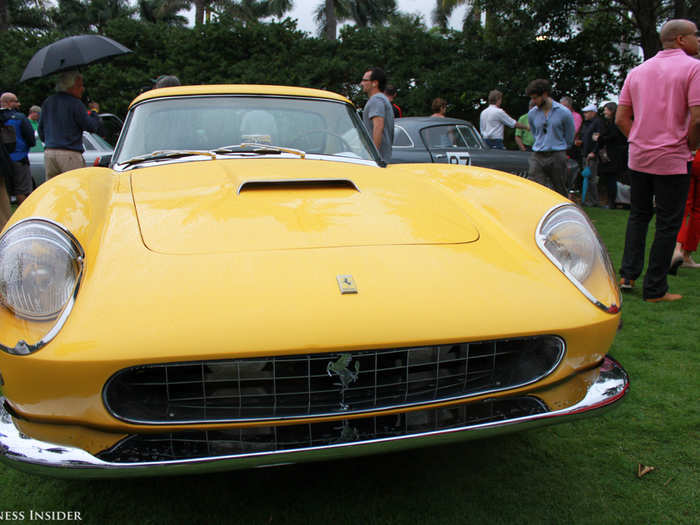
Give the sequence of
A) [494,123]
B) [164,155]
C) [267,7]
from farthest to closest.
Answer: [267,7] → [494,123] → [164,155]

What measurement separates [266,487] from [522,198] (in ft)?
4.50

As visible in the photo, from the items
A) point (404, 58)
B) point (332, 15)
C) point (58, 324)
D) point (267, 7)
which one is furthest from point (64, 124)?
point (267, 7)

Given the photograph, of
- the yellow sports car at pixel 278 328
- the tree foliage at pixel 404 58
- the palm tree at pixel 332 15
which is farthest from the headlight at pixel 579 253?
the palm tree at pixel 332 15

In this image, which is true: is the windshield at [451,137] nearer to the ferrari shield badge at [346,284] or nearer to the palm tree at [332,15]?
the ferrari shield badge at [346,284]

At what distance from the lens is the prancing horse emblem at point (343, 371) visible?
4.67 feet

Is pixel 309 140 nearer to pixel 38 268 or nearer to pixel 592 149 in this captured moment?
pixel 38 268

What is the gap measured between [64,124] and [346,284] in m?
4.50

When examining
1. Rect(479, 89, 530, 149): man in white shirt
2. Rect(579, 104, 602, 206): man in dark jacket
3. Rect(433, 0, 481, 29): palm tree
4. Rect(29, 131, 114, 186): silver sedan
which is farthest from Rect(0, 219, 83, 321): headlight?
Rect(433, 0, 481, 29): palm tree

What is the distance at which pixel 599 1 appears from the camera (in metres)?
14.6

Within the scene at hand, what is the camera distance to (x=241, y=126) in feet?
9.15

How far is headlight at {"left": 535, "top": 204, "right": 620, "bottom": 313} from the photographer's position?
1743 mm

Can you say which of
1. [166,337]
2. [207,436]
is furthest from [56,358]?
[207,436]

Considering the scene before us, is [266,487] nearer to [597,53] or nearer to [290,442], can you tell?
[290,442]

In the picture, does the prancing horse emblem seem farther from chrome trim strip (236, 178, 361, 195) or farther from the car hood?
chrome trim strip (236, 178, 361, 195)
